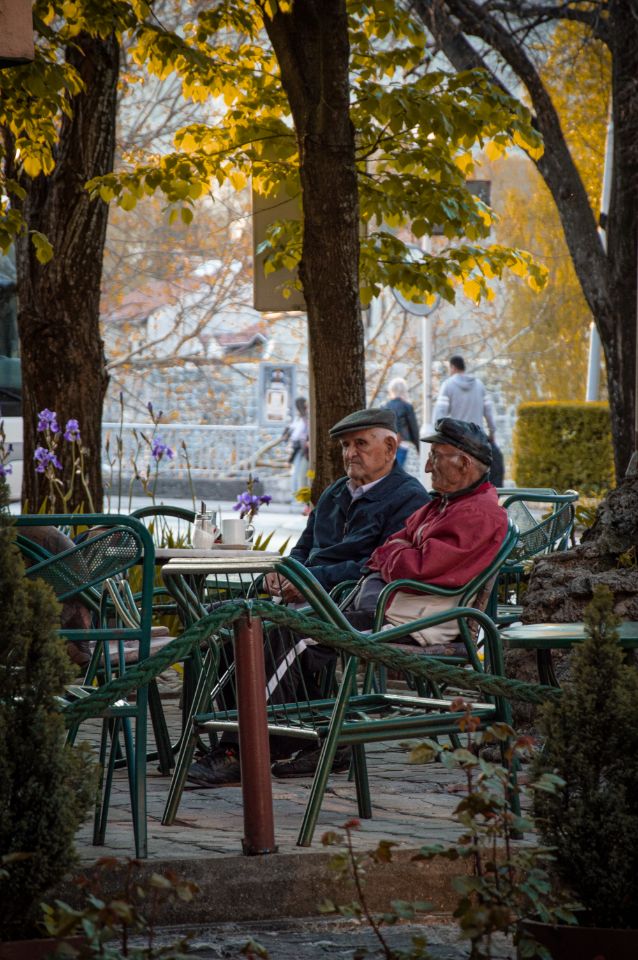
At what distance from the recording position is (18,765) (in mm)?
3521

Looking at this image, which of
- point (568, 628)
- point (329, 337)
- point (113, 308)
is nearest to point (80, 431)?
point (329, 337)

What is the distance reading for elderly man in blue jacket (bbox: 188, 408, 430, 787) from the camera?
6863mm

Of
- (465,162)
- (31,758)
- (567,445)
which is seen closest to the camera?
(31,758)

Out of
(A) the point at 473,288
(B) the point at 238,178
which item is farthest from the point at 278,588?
(B) the point at 238,178

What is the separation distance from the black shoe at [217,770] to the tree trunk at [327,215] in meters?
3.56

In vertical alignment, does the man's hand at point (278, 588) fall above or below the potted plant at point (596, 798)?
above

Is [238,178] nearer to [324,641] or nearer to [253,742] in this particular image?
→ [324,641]

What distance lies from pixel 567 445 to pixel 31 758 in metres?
21.6

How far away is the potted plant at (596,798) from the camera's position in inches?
139

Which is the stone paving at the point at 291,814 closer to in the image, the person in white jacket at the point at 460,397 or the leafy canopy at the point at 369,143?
the leafy canopy at the point at 369,143

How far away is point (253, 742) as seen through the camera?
438 cm

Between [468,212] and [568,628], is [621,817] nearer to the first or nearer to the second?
[568,628]

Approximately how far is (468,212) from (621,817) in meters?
8.02

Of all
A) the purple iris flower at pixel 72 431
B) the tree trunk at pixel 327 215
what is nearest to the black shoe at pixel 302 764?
the tree trunk at pixel 327 215
